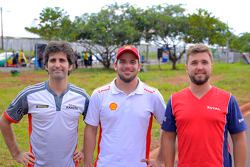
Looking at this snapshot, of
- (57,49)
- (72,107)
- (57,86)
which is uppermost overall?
(57,49)

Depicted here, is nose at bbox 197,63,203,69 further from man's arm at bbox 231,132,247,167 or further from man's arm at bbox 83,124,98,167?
man's arm at bbox 83,124,98,167

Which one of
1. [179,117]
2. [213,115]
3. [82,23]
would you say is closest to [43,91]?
[179,117]

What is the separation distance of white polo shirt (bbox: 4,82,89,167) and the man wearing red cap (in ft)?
0.50

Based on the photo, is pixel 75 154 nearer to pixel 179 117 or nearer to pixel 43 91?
pixel 43 91

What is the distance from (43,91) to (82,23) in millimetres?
29041

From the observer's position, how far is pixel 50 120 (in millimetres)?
3754

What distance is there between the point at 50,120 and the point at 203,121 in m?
1.30

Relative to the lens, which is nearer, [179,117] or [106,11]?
[179,117]

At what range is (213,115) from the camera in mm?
3494

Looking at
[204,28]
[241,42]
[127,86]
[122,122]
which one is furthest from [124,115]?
[241,42]

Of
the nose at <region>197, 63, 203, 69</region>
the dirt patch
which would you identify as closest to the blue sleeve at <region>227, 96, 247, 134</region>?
the nose at <region>197, 63, 203, 69</region>

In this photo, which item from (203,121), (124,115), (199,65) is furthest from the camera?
(124,115)

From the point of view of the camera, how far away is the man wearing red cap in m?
3.72

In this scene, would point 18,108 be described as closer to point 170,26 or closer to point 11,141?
point 11,141
